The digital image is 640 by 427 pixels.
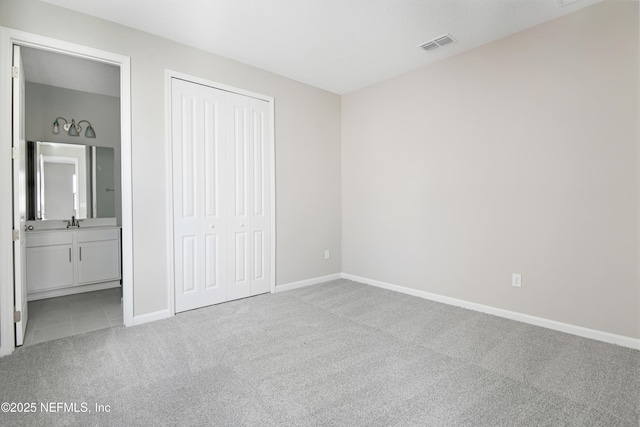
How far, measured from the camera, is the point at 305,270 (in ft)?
14.2

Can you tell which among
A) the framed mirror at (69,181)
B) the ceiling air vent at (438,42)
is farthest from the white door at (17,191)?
the ceiling air vent at (438,42)

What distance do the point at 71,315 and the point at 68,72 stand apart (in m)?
2.72

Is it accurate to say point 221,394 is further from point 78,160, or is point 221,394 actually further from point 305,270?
point 78,160

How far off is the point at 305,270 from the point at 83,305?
2.65 metres

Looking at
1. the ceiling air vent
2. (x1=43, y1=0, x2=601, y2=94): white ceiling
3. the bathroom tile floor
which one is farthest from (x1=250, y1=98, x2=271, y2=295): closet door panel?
the ceiling air vent

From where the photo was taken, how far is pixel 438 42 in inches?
122

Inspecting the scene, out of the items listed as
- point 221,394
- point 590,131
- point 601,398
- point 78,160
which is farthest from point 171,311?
point 590,131

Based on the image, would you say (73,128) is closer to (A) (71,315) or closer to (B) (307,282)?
(A) (71,315)

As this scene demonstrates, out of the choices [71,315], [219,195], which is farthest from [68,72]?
[71,315]

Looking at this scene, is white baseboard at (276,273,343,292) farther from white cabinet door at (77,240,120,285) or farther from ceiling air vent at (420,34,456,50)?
ceiling air vent at (420,34,456,50)

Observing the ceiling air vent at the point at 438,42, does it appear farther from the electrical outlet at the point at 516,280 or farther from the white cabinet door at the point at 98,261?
the white cabinet door at the point at 98,261

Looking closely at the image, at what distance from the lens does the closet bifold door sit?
362 centimetres

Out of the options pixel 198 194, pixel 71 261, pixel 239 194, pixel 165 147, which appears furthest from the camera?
pixel 71 261

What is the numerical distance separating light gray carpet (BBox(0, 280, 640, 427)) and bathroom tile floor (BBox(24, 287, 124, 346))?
0.25 metres
